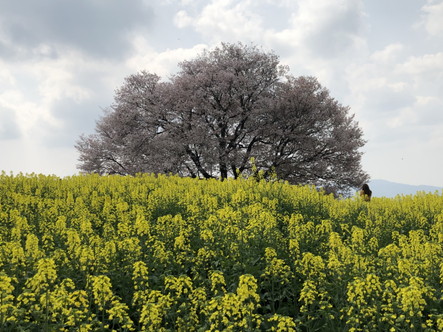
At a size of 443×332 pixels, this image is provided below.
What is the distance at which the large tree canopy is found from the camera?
108 ft

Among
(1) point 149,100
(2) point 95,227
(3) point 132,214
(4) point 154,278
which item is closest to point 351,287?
(4) point 154,278

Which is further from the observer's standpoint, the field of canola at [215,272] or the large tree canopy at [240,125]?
the large tree canopy at [240,125]

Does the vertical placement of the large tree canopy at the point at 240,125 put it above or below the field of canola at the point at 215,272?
above

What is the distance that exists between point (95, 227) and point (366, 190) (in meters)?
12.4

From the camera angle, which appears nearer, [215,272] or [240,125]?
[215,272]

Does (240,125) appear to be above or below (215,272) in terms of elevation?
above

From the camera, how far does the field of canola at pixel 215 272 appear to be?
5.20 m

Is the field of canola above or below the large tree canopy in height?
below

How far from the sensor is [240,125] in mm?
34375

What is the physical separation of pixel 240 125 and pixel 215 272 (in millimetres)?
29050

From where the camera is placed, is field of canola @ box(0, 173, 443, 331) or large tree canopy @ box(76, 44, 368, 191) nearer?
field of canola @ box(0, 173, 443, 331)

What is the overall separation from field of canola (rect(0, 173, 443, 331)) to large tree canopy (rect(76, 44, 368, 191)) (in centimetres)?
1992

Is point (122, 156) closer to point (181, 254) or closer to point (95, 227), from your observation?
point (95, 227)

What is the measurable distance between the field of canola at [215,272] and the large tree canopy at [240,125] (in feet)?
65.3
